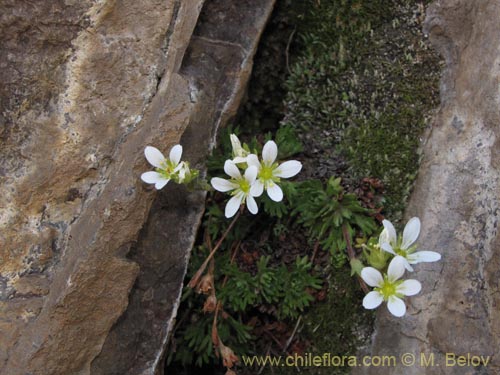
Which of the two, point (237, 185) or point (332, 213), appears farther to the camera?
point (332, 213)

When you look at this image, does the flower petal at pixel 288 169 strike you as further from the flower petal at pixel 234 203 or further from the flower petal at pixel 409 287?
the flower petal at pixel 409 287

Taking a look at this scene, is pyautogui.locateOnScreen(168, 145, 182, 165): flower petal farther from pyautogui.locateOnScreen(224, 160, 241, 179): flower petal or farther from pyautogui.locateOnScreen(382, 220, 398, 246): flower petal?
pyautogui.locateOnScreen(382, 220, 398, 246): flower petal

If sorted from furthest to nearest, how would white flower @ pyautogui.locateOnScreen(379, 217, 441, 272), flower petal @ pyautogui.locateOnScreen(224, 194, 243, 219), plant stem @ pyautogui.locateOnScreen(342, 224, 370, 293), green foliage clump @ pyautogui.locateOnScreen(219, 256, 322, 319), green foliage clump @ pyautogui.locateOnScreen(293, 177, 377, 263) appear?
green foliage clump @ pyautogui.locateOnScreen(219, 256, 322, 319) → green foliage clump @ pyautogui.locateOnScreen(293, 177, 377, 263) → plant stem @ pyautogui.locateOnScreen(342, 224, 370, 293) → flower petal @ pyautogui.locateOnScreen(224, 194, 243, 219) → white flower @ pyautogui.locateOnScreen(379, 217, 441, 272)

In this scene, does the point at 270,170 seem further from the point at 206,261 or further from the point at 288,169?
the point at 206,261

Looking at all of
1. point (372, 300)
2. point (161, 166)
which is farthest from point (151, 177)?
point (372, 300)

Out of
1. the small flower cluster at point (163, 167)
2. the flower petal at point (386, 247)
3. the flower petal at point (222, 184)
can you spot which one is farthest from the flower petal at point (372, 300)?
the small flower cluster at point (163, 167)

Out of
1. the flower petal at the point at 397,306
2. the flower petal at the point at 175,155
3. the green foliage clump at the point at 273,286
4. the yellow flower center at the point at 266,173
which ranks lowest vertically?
the green foliage clump at the point at 273,286

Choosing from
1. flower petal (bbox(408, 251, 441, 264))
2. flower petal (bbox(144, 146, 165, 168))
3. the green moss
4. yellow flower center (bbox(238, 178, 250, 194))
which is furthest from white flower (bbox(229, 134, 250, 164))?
flower petal (bbox(408, 251, 441, 264))
